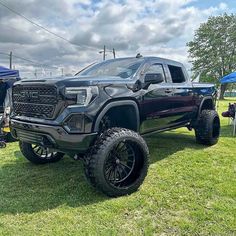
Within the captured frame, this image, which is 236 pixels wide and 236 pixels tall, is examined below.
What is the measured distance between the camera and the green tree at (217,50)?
46406 millimetres

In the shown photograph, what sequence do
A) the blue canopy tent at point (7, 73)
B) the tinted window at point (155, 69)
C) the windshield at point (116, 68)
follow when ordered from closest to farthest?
the windshield at point (116, 68) → the tinted window at point (155, 69) → the blue canopy tent at point (7, 73)

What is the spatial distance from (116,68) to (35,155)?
2.16m

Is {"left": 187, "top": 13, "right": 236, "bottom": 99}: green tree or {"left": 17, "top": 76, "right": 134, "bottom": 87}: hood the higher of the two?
{"left": 187, "top": 13, "right": 236, "bottom": 99}: green tree

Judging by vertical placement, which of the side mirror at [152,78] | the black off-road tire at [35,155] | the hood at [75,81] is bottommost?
the black off-road tire at [35,155]

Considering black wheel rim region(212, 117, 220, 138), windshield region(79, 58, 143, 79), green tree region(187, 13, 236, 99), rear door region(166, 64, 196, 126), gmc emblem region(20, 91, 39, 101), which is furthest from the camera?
green tree region(187, 13, 236, 99)

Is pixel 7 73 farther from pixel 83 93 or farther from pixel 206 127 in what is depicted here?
pixel 83 93

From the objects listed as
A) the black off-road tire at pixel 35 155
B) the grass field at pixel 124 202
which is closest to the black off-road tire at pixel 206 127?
the grass field at pixel 124 202

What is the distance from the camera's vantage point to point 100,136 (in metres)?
3.79

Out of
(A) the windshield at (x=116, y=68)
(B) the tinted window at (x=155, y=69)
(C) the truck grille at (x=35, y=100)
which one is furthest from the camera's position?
(B) the tinted window at (x=155, y=69)

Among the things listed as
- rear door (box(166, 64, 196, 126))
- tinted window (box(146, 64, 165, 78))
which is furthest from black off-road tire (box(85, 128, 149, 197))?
rear door (box(166, 64, 196, 126))

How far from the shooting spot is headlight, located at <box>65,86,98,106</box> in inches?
141

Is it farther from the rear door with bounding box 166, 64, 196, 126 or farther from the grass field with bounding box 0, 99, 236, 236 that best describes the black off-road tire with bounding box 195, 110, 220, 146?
the grass field with bounding box 0, 99, 236, 236

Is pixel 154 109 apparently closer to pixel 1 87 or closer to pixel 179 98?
pixel 179 98

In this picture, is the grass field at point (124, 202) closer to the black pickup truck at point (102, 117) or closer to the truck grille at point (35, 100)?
the black pickup truck at point (102, 117)
